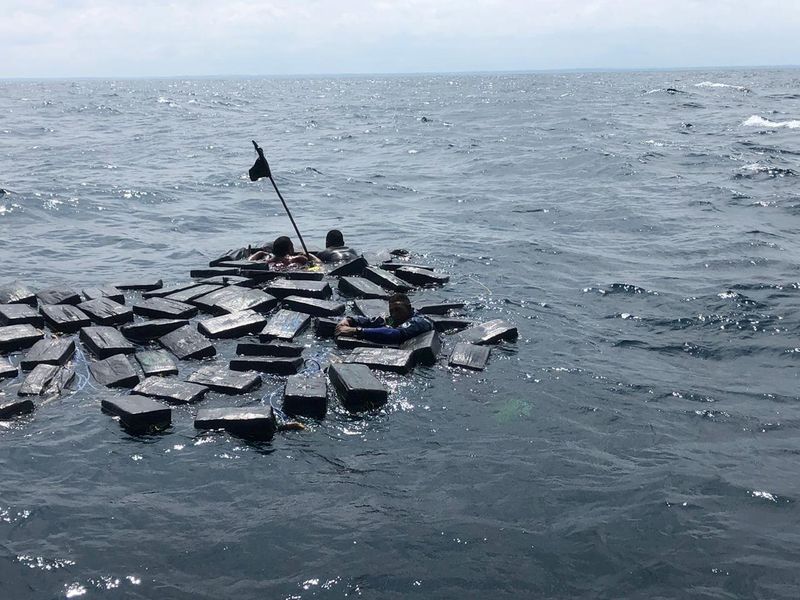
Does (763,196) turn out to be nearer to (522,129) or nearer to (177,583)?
(177,583)

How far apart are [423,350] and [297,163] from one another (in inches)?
1089

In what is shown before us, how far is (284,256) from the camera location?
50.0ft

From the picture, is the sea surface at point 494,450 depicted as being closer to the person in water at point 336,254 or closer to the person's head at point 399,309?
the person's head at point 399,309

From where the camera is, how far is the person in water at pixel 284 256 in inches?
593

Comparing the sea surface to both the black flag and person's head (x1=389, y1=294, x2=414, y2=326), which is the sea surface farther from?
the black flag

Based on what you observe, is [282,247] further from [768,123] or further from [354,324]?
[768,123]

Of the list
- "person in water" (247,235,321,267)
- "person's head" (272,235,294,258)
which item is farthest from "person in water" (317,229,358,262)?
"person's head" (272,235,294,258)

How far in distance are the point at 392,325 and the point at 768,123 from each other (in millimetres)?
44834

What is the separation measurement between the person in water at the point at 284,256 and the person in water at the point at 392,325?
4.08 meters

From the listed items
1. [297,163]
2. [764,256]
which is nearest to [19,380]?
[764,256]

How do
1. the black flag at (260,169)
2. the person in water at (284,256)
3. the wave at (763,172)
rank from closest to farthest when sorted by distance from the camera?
the black flag at (260,169) → the person in water at (284,256) → the wave at (763,172)

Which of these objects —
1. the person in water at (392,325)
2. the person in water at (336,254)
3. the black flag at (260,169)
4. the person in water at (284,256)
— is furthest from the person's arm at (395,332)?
the black flag at (260,169)

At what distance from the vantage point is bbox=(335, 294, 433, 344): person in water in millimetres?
10594

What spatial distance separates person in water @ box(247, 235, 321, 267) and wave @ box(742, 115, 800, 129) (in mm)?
39573
